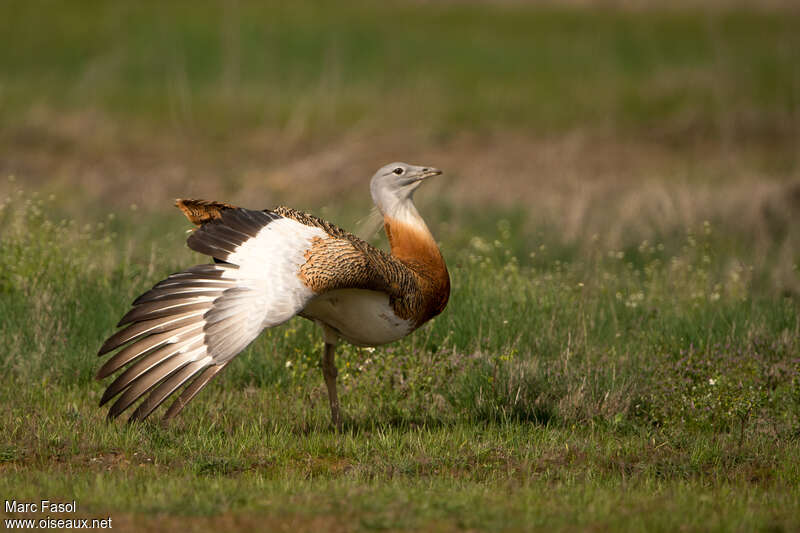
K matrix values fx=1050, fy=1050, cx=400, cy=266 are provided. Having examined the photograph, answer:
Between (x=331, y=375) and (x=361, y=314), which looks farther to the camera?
(x=331, y=375)

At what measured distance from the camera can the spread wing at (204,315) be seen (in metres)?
5.86

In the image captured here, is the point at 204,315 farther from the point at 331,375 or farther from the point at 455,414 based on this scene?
the point at 455,414

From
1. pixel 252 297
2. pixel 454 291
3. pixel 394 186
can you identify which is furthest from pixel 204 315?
pixel 454 291

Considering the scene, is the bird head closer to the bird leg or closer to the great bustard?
the great bustard

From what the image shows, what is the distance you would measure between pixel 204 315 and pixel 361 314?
105 centimetres

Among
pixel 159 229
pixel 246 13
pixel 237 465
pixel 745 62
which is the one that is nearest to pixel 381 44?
pixel 246 13

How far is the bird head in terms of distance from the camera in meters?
7.13

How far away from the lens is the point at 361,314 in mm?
6578

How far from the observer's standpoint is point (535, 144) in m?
20.2

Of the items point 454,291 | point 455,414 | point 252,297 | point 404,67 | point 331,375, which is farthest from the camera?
point 404,67

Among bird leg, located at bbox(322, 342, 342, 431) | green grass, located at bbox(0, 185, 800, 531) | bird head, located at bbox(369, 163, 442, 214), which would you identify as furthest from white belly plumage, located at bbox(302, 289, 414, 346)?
bird head, located at bbox(369, 163, 442, 214)

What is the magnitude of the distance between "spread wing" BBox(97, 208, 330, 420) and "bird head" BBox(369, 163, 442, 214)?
1.00 metres

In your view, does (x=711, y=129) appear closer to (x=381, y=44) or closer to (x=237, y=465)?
(x=381, y=44)

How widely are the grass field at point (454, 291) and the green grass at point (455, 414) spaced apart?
1.0 inches
